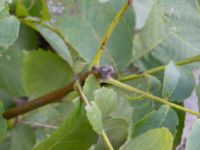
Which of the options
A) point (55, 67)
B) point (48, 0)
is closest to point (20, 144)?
point (55, 67)

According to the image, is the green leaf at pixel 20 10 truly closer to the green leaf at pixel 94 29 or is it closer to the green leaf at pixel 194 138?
the green leaf at pixel 94 29

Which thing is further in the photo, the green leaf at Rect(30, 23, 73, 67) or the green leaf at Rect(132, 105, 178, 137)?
the green leaf at Rect(30, 23, 73, 67)

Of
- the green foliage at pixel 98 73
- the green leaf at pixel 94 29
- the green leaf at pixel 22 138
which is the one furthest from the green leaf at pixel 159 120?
the green leaf at pixel 22 138

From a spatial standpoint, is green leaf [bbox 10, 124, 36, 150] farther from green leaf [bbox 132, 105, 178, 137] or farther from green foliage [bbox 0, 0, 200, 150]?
green leaf [bbox 132, 105, 178, 137]

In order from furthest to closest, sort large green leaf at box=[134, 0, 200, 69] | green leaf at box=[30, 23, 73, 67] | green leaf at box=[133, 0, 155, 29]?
1. green leaf at box=[133, 0, 155, 29]
2. green leaf at box=[30, 23, 73, 67]
3. large green leaf at box=[134, 0, 200, 69]

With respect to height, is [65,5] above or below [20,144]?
above

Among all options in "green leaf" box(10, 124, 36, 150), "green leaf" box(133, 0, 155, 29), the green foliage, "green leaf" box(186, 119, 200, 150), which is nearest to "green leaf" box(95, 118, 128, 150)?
the green foliage

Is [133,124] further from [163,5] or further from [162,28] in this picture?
[162,28]

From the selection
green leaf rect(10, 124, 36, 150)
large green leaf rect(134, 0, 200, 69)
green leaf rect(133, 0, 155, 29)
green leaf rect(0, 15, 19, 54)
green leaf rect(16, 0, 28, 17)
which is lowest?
green leaf rect(133, 0, 155, 29)
